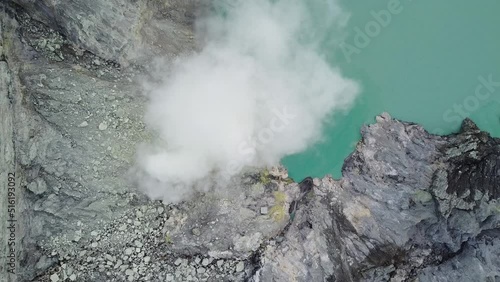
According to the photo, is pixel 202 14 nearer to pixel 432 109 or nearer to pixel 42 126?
pixel 42 126

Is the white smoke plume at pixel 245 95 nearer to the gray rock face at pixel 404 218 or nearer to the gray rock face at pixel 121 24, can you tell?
the gray rock face at pixel 121 24

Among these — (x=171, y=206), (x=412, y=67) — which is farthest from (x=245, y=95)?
(x=412, y=67)

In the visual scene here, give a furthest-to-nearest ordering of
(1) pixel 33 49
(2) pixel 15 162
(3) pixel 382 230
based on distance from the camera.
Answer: (3) pixel 382 230, (1) pixel 33 49, (2) pixel 15 162

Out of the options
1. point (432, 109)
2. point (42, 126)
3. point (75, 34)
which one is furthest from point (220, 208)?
point (432, 109)

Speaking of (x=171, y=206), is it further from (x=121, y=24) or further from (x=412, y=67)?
A: (x=412, y=67)

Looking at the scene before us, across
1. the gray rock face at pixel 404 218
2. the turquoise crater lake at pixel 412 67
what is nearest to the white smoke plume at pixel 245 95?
the turquoise crater lake at pixel 412 67

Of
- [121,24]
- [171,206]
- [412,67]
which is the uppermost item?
[121,24]

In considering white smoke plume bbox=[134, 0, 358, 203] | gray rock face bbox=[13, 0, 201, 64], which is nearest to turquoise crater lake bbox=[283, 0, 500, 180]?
white smoke plume bbox=[134, 0, 358, 203]
